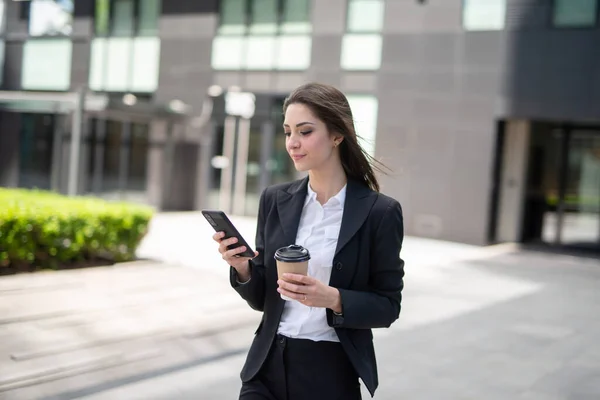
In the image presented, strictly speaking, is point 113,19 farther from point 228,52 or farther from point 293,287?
point 293,287

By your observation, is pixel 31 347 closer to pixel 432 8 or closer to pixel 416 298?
pixel 416 298

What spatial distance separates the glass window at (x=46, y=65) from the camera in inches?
821

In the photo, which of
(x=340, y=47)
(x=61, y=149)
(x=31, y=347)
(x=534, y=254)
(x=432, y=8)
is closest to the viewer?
(x=31, y=347)

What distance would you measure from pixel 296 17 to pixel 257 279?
52.6 ft

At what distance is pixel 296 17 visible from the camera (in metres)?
17.6

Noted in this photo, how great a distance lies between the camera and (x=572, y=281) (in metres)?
11.3

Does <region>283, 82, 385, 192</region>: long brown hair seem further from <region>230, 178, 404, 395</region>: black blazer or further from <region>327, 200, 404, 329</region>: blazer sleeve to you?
<region>327, 200, 404, 329</region>: blazer sleeve

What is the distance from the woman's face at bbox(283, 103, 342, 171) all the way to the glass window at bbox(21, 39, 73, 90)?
790 inches

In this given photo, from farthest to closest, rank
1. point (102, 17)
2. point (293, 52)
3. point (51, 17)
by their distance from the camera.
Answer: point (51, 17) < point (102, 17) < point (293, 52)

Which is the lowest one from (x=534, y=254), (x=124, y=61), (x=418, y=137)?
(x=534, y=254)

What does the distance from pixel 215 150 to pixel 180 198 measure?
6.48 feet

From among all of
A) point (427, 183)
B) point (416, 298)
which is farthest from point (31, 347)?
point (427, 183)

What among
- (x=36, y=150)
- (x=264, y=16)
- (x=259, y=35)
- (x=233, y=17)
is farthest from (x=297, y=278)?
(x=36, y=150)

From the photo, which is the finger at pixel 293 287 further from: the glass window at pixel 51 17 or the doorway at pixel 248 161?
the glass window at pixel 51 17
